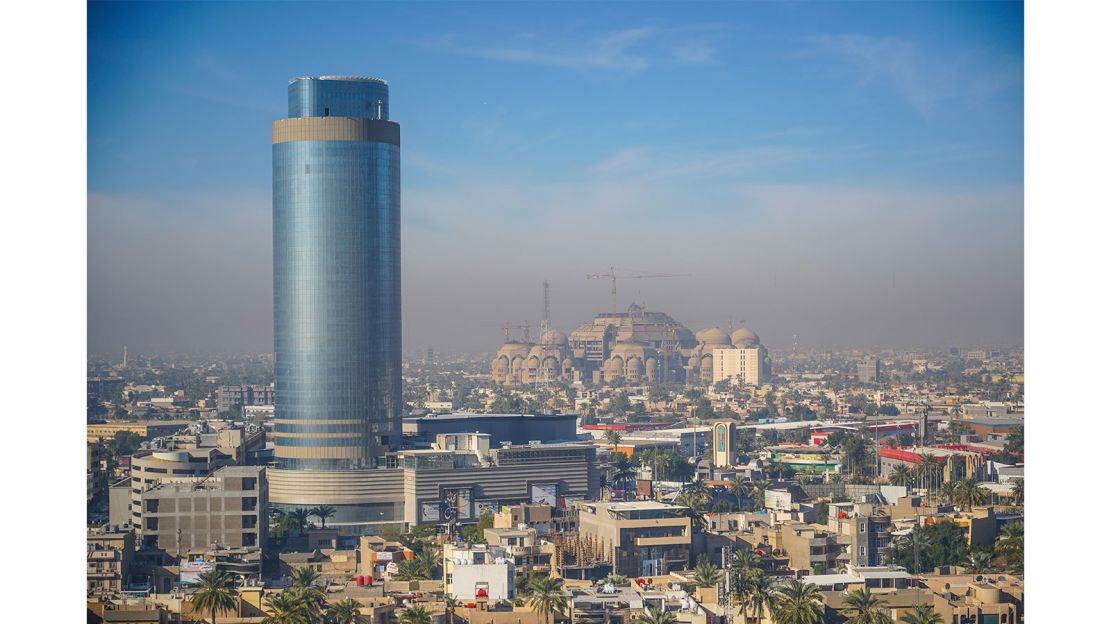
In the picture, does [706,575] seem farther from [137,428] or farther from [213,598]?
[137,428]

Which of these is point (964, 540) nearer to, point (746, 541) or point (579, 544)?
point (746, 541)

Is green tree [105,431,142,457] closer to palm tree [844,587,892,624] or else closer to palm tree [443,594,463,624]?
palm tree [443,594,463,624]

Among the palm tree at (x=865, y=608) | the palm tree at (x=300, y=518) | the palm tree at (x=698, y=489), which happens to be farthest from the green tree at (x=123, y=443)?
the palm tree at (x=865, y=608)

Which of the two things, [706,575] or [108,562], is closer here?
[706,575]

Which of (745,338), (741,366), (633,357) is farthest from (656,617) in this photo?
(633,357)

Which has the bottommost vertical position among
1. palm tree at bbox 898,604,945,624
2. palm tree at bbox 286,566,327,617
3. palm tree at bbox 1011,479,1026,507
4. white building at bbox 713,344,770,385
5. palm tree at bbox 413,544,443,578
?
palm tree at bbox 898,604,945,624

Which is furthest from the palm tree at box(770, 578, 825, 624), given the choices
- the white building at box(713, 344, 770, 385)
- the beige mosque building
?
the beige mosque building

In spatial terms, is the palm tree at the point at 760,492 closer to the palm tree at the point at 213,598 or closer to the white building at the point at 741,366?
the palm tree at the point at 213,598
